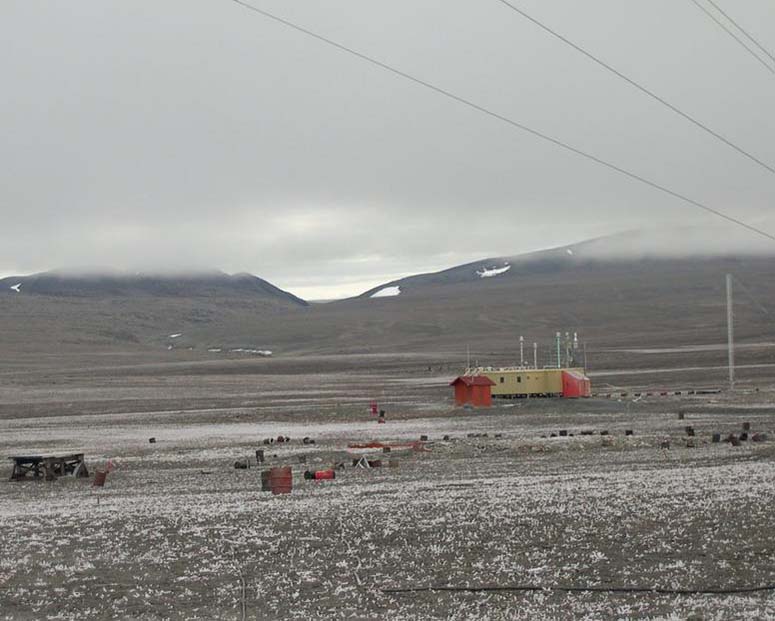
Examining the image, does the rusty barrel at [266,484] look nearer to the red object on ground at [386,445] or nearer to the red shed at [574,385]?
the red object on ground at [386,445]

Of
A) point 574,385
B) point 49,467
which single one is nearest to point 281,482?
point 49,467

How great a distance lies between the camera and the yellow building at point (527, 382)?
60.4m

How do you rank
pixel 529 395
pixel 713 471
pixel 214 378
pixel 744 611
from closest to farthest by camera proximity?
→ pixel 744 611, pixel 713 471, pixel 529 395, pixel 214 378

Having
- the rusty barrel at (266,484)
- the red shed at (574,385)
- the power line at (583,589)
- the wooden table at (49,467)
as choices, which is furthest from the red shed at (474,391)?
the power line at (583,589)

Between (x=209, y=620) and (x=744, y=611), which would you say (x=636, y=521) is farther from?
(x=209, y=620)

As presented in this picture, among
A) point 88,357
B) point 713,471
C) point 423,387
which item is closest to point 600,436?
point 713,471

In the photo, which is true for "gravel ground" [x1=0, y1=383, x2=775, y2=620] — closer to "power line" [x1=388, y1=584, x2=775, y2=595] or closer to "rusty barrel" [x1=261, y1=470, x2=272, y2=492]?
"power line" [x1=388, y1=584, x2=775, y2=595]

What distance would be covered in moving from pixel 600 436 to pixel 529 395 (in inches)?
973

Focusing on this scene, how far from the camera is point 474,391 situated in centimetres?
5688

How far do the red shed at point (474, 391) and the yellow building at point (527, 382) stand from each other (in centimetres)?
399

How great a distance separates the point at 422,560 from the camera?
15680 millimetres

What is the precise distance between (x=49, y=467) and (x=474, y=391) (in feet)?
98.0

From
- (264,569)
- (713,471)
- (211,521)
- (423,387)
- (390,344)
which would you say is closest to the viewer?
(264,569)

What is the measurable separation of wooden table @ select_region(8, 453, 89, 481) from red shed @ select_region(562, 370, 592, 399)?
1301 inches
